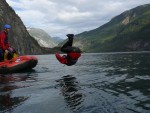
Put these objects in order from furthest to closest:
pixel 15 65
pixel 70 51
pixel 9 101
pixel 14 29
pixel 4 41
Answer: pixel 14 29
pixel 15 65
pixel 4 41
pixel 70 51
pixel 9 101

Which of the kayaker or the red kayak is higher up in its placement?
the kayaker

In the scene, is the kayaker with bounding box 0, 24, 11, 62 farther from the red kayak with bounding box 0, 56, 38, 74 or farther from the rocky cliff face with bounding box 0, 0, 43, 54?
the rocky cliff face with bounding box 0, 0, 43, 54

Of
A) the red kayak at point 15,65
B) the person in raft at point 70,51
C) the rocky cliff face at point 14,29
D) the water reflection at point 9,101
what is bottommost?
the water reflection at point 9,101

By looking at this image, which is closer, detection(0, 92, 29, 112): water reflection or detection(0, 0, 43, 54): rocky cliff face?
detection(0, 92, 29, 112): water reflection

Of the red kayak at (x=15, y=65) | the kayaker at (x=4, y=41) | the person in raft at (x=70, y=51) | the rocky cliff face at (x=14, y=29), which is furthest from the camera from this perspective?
the rocky cliff face at (x=14, y=29)

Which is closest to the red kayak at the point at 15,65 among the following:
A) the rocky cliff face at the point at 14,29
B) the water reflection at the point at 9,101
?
the water reflection at the point at 9,101

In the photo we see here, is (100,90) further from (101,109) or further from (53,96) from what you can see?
(101,109)

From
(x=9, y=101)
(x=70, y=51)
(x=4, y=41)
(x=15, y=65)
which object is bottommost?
(x=9, y=101)

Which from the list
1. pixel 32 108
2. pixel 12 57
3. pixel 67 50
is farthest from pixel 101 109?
pixel 12 57

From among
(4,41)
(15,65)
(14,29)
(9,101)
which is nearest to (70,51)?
(15,65)

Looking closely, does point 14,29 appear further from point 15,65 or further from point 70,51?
point 70,51

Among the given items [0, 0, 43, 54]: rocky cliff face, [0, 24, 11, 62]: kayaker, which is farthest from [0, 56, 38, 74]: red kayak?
[0, 0, 43, 54]: rocky cliff face

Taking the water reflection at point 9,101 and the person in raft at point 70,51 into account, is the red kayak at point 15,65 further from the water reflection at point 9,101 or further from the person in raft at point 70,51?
the water reflection at point 9,101

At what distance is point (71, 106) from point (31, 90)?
4.67m
